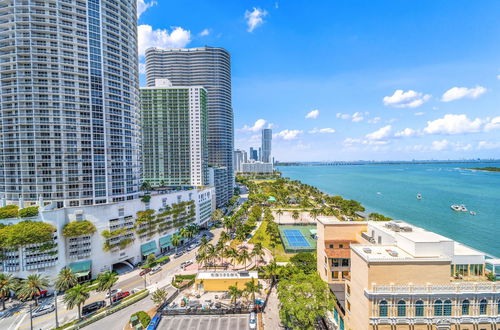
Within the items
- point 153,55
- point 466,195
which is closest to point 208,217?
point 153,55

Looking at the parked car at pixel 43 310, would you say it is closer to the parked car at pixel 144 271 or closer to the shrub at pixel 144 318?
the parked car at pixel 144 271

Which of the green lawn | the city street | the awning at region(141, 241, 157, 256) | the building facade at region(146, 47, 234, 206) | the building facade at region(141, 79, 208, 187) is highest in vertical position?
the building facade at region(146, 47, 234, 206)

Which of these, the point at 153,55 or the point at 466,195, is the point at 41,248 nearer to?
the point at 153,55

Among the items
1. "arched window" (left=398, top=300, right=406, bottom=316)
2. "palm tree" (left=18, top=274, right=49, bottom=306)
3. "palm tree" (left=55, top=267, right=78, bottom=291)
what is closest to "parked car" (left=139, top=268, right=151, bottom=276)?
"palm tree" (left=55, top=267, right=78, bottom=291)

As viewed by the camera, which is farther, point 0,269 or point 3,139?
point 3,139

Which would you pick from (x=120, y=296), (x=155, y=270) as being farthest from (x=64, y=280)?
(x=155, y=270)

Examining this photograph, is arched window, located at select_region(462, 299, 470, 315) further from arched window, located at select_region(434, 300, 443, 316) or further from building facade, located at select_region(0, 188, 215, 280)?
building facade, located at select_region(0, 188, 215, 280)
